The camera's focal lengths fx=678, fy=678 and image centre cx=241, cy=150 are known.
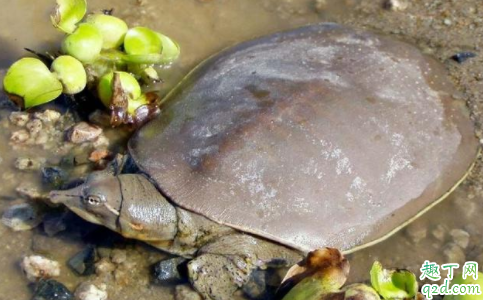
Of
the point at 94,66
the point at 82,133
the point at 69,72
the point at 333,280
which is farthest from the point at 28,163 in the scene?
the point at 333,280

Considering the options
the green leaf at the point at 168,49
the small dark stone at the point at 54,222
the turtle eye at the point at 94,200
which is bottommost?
the small dark stone at the point at 54,222

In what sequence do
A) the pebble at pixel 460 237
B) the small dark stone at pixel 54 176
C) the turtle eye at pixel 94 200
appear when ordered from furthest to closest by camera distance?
the small dark stone at pixel 54 176, the pebble at pixel 460 237, the turtle eye at pixel 94 200

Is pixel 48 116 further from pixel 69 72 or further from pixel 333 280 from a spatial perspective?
pixel 333 280

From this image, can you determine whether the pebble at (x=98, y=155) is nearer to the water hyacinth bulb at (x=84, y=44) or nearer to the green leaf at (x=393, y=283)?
the water hyacinth bulb at (x=84, y=44)

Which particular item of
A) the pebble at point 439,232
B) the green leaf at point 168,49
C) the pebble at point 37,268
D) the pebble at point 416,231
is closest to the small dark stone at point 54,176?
the pebble at point 37,268

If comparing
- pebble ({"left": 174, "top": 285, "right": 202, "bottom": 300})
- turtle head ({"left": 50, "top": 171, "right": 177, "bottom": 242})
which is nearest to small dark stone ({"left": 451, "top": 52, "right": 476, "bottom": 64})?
turtle head ({"left": 50, "top": 171, "right": 177, "bottom": 242})

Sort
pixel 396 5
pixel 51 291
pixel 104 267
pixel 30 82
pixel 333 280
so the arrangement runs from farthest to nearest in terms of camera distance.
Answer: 1. pixel 396 5
2. pixel 30 82
3. pixel 104 267
4. pixel 51 291
5. pixel 333 280
